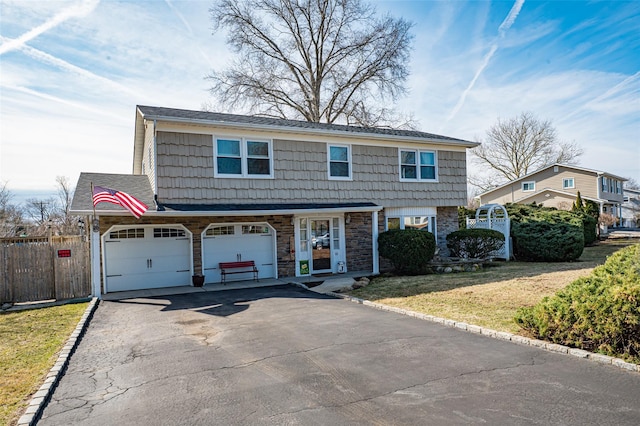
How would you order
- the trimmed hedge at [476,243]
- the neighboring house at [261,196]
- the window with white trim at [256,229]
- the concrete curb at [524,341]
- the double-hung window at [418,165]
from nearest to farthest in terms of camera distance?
the concrete curb at [524,341], the neighboring house at [261,196], the window with white trim at [256,229], the trimmed hedge at [476,243], the double-hung window at [418,165]

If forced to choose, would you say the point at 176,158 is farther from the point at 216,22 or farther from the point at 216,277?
the point at 216,22

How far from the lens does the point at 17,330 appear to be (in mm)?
8164

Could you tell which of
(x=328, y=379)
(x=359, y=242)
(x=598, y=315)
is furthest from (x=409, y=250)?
(x=328, y=379)

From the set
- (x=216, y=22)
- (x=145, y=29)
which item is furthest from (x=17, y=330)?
(x=216, y=22)

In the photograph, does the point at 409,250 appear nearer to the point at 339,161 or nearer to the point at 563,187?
the point at 339,161

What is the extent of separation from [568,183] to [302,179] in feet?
112

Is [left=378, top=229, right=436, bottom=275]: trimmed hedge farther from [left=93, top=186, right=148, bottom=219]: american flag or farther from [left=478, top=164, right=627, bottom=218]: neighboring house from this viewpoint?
[left=478, top=164, right=627, bottom=218]: neighboring house

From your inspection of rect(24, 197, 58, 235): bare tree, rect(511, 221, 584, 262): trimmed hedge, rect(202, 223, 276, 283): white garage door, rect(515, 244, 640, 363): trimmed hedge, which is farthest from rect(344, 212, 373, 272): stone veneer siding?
rect(24, 197, 58, 235): bare tree

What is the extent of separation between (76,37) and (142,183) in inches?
217

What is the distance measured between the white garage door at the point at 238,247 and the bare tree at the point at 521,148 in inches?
1573

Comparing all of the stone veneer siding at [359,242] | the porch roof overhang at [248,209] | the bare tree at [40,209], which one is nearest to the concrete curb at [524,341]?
Result: the porch roof overhang at [248,209]

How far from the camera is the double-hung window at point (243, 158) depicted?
13500mm

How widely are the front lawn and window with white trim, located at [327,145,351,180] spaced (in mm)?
4210

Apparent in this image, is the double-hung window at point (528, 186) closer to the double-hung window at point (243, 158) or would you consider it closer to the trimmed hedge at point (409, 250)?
the trimmed hedge at point (409, 250)
